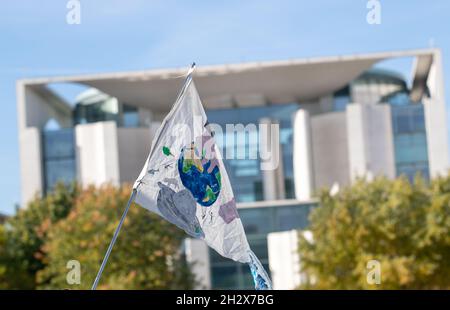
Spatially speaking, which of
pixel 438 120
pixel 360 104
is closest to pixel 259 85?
pixel 360 104

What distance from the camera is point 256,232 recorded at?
53.3m

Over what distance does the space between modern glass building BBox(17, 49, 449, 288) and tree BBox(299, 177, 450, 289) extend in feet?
60.6

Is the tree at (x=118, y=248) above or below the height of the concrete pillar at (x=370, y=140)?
below

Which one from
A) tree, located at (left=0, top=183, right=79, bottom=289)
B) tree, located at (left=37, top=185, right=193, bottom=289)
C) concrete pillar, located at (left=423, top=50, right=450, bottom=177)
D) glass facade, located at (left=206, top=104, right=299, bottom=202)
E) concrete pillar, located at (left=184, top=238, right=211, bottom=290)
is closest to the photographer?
tree, located at (left=37, top=185, right=193, bottom=289)

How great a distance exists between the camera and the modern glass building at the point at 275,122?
58469 mm

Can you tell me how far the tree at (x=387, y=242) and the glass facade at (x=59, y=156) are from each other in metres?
26.9

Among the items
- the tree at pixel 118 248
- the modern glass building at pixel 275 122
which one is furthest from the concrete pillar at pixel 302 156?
the tree at pixel 118 248

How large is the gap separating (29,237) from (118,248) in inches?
366

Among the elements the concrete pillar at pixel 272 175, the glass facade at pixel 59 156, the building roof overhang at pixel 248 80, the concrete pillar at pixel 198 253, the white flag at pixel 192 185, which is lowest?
the concrete pillar at pixel 198 253

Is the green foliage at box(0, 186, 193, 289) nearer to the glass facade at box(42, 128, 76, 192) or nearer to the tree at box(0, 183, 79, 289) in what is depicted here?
the tree at box(0, 183, 79, 289)

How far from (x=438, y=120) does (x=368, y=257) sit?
2565cm

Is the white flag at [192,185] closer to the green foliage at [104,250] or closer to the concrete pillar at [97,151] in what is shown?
the green foliage at [104,250]

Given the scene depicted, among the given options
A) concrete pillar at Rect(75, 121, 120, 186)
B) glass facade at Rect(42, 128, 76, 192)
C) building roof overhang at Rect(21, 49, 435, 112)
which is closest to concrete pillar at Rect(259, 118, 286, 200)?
building roof overhang at Rect(21, 49, 435, 112)

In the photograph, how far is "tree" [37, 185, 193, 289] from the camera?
35.1 meters
